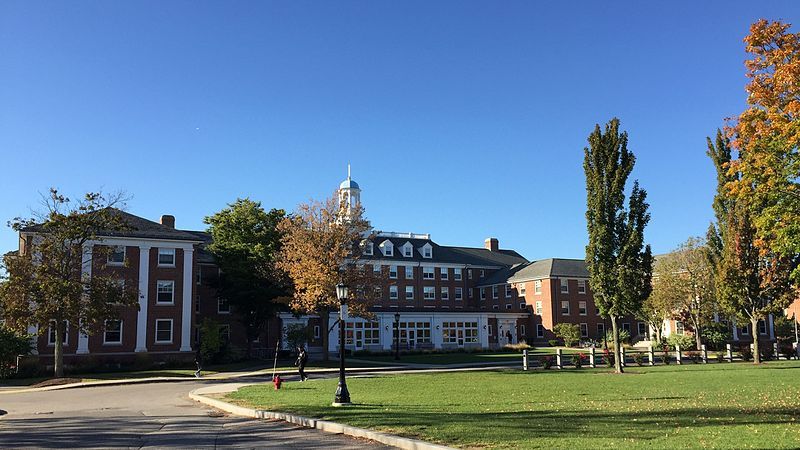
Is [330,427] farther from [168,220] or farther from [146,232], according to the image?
[168,220]

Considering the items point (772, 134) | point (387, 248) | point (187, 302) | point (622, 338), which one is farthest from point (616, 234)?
point (387, 248)

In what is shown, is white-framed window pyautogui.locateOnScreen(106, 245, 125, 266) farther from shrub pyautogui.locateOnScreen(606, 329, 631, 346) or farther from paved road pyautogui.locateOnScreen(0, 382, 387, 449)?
shrub pyautogui.locateOnScreen(606, 329, 631, 346)

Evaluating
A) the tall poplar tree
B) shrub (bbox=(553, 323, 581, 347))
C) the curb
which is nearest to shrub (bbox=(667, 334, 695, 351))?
shrub (bbox=(553, 323, 581, 347))

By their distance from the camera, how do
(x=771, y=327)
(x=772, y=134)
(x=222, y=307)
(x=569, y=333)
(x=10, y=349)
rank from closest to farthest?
(x=772, y=134), (x=10, y=349), (x=222, y=307), (x=569, y=333), (x=771, y=327)

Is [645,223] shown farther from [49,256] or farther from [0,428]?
[49,256]

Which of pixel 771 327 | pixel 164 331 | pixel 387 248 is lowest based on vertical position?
pixel 771 327

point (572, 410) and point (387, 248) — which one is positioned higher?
point (387, 248)

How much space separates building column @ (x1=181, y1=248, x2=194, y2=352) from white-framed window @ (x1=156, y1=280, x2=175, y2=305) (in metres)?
0.80

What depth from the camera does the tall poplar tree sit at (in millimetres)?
29766

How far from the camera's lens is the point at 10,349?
1383 inches

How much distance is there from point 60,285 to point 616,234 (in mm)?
27765

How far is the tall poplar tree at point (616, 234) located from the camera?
1172 inches

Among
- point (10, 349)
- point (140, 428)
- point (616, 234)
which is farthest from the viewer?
point (10, 349)

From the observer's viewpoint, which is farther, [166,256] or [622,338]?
[622,338]
